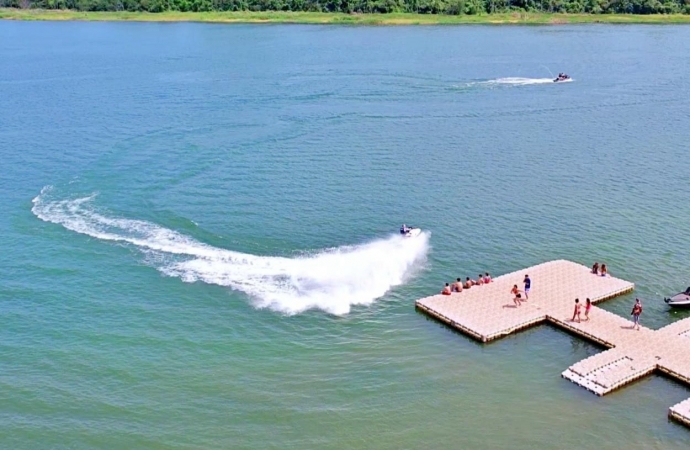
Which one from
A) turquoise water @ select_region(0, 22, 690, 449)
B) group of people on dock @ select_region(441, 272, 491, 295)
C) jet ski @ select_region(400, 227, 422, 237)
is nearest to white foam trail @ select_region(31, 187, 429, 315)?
turquoise water @ select_region(0, 22, 690, 449)

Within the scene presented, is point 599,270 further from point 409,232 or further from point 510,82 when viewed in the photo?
point 510,82

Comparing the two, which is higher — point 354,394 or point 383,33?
point 383,33

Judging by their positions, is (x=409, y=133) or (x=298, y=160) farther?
(x=409, y=133)

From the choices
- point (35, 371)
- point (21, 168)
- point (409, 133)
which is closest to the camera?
point (35, 371)

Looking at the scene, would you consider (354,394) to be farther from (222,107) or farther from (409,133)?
(222,107)

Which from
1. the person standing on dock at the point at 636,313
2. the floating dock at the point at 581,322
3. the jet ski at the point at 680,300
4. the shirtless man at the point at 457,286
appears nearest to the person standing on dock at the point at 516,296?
the floating dock at the point at 581,322

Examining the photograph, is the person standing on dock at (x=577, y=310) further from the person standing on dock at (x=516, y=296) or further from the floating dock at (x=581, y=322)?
the person standing on dock at (x=516, y=296)

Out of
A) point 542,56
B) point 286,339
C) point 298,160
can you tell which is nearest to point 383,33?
point 542,56
